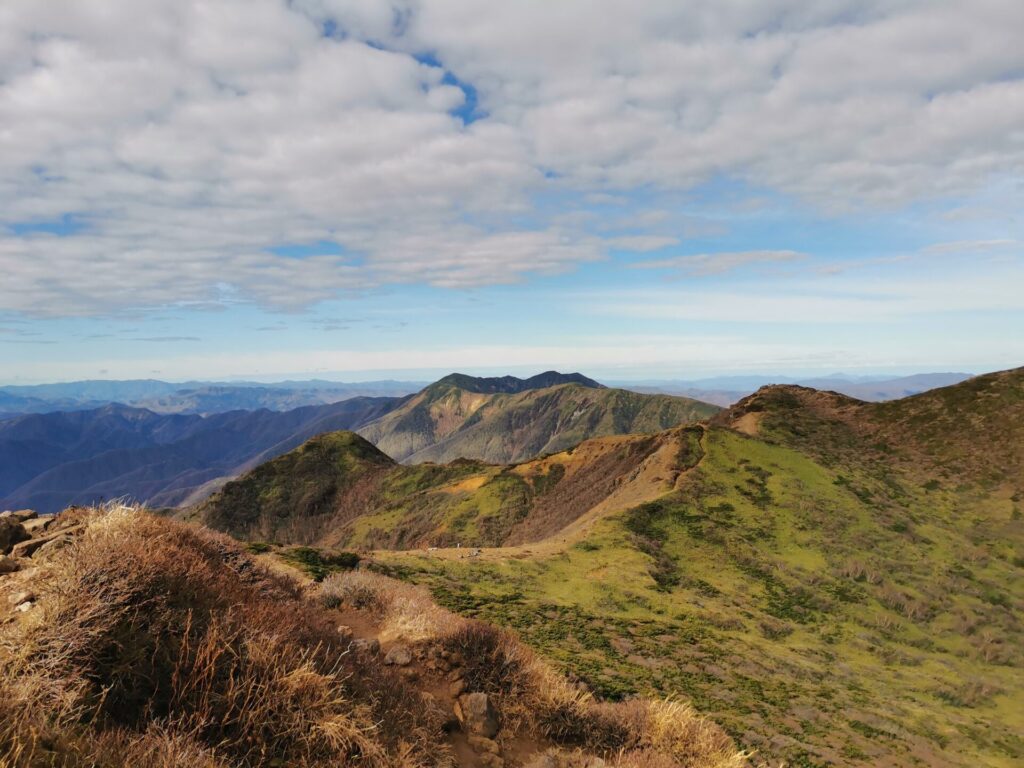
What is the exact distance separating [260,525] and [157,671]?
184m

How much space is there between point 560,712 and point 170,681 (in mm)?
6509

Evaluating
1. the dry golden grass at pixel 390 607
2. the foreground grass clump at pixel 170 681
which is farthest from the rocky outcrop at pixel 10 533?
the dry golden grass at pixel 390 607

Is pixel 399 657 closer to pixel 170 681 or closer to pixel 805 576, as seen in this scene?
pixel 170 681

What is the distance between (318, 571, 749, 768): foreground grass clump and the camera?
9.09 metres

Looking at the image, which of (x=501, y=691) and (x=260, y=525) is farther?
(x=260, y=525)

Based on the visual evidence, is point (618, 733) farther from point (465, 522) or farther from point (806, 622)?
point (465, 522)

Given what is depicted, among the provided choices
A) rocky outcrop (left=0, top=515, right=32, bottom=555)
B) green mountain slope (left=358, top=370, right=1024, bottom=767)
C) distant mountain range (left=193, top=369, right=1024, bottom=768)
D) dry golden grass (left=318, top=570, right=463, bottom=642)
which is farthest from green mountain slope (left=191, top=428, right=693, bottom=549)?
rocky outcrop (left=0, top=515, right=32, bottom=555)

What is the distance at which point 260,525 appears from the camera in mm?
167125

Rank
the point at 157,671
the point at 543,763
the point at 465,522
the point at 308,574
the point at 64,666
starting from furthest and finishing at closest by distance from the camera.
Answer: the point at 465,522
the point at 308,574
the point at 543,763
the point at 157,671
the point at 64,666

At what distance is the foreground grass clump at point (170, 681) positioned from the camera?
5.18 m

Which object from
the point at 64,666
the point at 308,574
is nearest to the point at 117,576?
the point at 64,666

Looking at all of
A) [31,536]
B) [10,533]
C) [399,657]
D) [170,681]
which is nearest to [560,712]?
[399,657]

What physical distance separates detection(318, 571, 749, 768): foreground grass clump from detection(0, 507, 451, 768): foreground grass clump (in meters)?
2.07

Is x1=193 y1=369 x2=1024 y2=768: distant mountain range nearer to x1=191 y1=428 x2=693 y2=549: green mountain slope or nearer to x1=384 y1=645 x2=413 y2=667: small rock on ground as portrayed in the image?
x1=191 y1=428 x2=693 y2=549: green mountain slope
